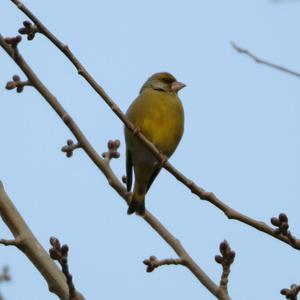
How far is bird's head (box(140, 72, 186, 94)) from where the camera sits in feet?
18.1

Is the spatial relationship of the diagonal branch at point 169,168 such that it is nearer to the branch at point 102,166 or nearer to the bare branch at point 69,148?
the branch at point 102,166

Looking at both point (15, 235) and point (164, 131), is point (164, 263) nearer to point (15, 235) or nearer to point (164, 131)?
point (15, 235)

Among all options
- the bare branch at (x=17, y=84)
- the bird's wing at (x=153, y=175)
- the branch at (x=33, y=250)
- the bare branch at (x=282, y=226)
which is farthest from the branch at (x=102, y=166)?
the bird's wing at (x=153, y=175)

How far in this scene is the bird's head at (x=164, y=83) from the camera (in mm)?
5516

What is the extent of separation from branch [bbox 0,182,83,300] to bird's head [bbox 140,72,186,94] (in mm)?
2875

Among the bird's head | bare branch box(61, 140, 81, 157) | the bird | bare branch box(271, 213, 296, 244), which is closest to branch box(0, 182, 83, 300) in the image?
bare branch box(61, 140, 81, 157)

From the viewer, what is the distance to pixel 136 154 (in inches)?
195

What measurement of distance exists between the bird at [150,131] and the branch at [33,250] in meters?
1.97

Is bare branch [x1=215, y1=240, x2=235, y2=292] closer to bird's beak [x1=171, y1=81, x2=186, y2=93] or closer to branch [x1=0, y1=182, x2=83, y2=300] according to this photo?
branch [x1=0, y1=182, x2=83, y2=300]

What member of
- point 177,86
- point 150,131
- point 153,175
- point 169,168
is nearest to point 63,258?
point 169,168

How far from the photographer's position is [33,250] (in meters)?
2.70

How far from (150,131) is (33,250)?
2.34m

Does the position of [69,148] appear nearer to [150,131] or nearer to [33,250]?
[33,250]

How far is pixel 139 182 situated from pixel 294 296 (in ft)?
9.02
